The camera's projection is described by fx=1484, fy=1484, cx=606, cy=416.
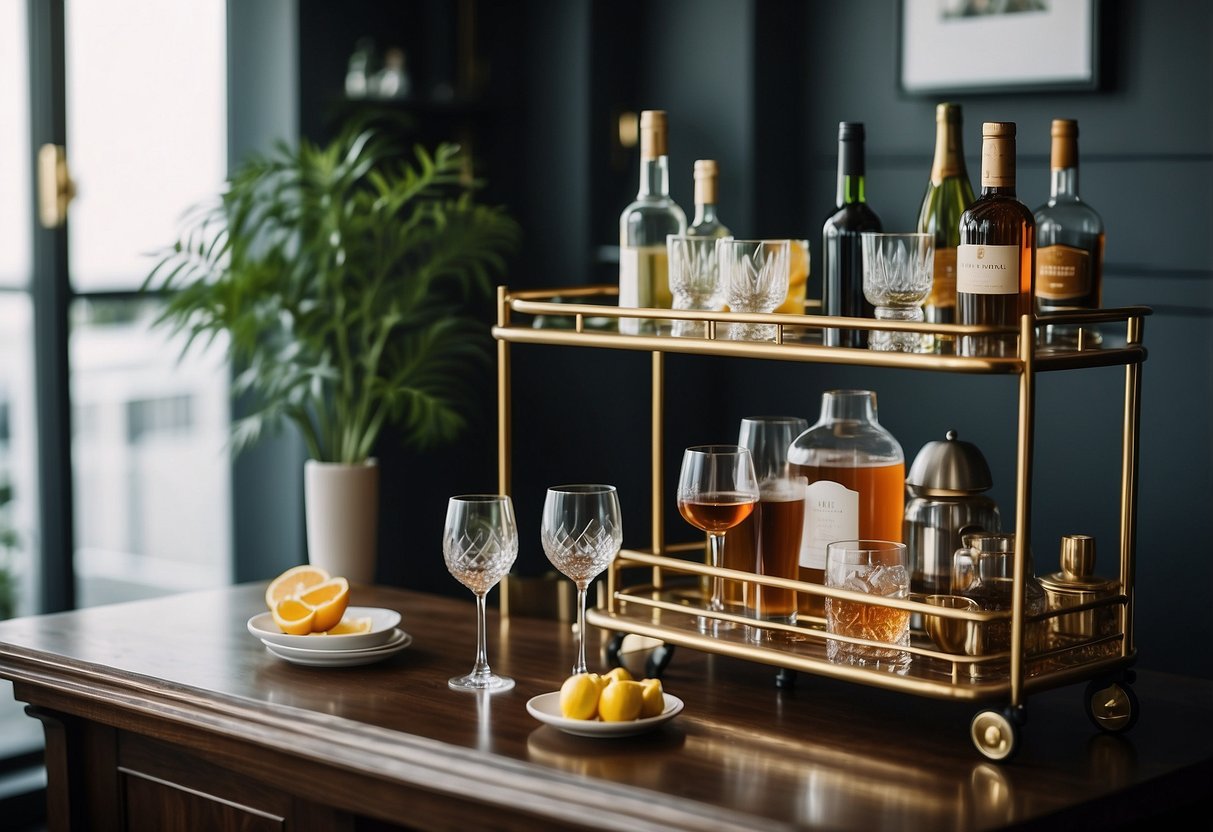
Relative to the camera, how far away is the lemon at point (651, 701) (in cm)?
162

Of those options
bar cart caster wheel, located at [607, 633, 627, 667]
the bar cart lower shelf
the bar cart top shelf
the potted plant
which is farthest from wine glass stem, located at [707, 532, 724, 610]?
the potted plant

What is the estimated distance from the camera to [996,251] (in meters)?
1.56

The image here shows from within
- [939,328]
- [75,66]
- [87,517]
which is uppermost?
[75,66]

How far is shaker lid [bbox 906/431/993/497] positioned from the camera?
5.57 ft

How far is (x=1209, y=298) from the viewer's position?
10.7 feet

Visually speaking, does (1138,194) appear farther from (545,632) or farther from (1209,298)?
(545,632)

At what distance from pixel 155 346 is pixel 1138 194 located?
2516 mm

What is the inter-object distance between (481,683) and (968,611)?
2.03 feet

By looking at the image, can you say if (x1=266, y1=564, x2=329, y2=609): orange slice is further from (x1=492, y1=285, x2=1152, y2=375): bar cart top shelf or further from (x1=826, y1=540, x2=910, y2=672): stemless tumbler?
(x1=826, y1=540, x2=910, y2=672): stemless tumbler

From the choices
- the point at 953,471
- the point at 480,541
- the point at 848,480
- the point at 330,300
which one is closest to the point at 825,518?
the point at 848,480

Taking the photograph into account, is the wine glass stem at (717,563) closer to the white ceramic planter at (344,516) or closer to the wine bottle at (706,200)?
the wine bottle at (706,200)

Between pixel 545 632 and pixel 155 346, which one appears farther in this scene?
pixel 155 346

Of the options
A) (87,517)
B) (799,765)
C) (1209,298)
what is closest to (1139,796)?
(799,765)

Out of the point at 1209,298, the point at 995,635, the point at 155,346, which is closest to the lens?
the point at 995,635
